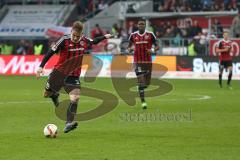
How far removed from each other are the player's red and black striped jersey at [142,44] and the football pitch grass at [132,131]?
1.47 m

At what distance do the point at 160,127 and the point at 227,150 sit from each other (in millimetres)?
3901

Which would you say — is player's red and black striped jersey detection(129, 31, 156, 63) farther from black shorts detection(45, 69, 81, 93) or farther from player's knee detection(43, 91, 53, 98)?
black shorts detection(45, 69, 81, 93)

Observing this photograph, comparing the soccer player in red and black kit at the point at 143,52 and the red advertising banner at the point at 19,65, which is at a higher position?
the soccer player in red and black kit at the point at 143,52

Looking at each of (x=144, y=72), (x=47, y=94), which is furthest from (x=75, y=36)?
(x=144, y=72)

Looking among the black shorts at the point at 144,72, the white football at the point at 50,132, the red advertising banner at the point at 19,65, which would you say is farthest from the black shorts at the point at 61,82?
the red advertising banner at the point at 19,65

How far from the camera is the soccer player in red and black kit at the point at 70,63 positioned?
52.3ft

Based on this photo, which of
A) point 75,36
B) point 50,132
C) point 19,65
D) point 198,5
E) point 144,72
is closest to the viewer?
point 50,132

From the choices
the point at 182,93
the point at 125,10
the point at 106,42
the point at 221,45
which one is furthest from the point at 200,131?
the point at 125,10

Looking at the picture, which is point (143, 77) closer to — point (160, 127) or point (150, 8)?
point (160, 127)

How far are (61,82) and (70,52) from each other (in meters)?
0.87

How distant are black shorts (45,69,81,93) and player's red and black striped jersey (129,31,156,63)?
19.1 ft

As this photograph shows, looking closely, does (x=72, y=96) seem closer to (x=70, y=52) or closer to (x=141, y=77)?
(x=70, y=52)

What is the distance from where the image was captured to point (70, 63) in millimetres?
16453

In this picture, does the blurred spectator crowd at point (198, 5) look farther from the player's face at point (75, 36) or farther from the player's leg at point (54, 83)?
the player's face at point (75, 36)
